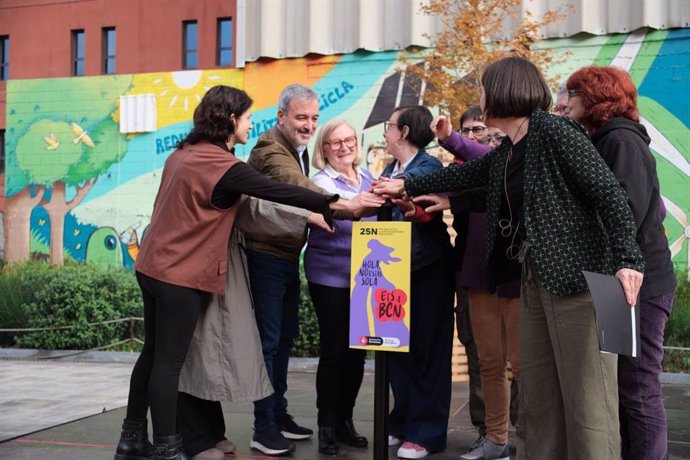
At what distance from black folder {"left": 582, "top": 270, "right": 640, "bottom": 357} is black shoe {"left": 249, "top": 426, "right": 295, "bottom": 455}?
6.90ft

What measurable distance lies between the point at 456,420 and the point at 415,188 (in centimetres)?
214

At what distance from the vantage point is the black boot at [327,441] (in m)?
4.33

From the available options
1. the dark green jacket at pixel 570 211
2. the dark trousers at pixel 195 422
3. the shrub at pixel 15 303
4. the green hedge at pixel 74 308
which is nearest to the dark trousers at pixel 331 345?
the dark trousers at pixel 195 422

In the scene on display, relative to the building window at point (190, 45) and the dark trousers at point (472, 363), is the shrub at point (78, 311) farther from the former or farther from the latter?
the building window at point (190, 45)

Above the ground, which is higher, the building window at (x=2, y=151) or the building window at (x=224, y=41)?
the building window at (x=224, y=41)

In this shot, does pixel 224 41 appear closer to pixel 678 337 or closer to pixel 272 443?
pixel 678 337

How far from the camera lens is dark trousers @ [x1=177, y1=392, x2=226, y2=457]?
412cm

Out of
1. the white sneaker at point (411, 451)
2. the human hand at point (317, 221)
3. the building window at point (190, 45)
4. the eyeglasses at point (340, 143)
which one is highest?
the building window at point (190, 45)

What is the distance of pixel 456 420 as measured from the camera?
527cm

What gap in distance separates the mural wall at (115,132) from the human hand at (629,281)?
11.2 meters

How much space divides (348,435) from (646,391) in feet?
Answer: 5.89

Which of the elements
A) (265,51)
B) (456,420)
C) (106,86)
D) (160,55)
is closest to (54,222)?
(106,86)

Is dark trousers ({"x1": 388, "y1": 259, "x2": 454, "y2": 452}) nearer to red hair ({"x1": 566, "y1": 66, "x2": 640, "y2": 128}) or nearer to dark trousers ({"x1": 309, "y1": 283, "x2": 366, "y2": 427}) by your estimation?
dark trousers ({"x1": 309, "y1": 283, "x2": 366, "y2": 427})

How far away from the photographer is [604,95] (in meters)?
3.42
